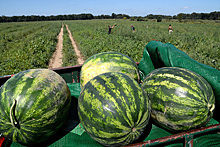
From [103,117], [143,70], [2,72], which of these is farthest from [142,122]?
[2,72]

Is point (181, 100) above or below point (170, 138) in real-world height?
above

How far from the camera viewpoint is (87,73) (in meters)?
2.70

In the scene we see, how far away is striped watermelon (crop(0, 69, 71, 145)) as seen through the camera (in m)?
1.82

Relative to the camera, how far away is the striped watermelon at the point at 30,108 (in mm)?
1824

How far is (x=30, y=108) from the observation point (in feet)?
6.03

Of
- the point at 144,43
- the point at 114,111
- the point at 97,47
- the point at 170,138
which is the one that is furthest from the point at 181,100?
the point at 144,43

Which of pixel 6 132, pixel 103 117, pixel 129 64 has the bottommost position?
pixel 6 132

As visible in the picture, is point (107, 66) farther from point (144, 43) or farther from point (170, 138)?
point (144, 43)

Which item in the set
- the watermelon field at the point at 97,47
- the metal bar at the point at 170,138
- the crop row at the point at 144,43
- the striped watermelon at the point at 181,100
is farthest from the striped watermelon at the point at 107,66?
the watermelon field at the point at 97,47

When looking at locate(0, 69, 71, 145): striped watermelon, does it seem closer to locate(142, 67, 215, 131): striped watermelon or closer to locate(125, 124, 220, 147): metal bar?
locate(125, 124, 220, 147): metal bar

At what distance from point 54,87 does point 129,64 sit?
1.33m

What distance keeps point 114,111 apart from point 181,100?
89 cm

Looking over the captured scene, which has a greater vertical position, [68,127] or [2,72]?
[68,127]

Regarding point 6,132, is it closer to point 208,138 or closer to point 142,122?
point 142,122
